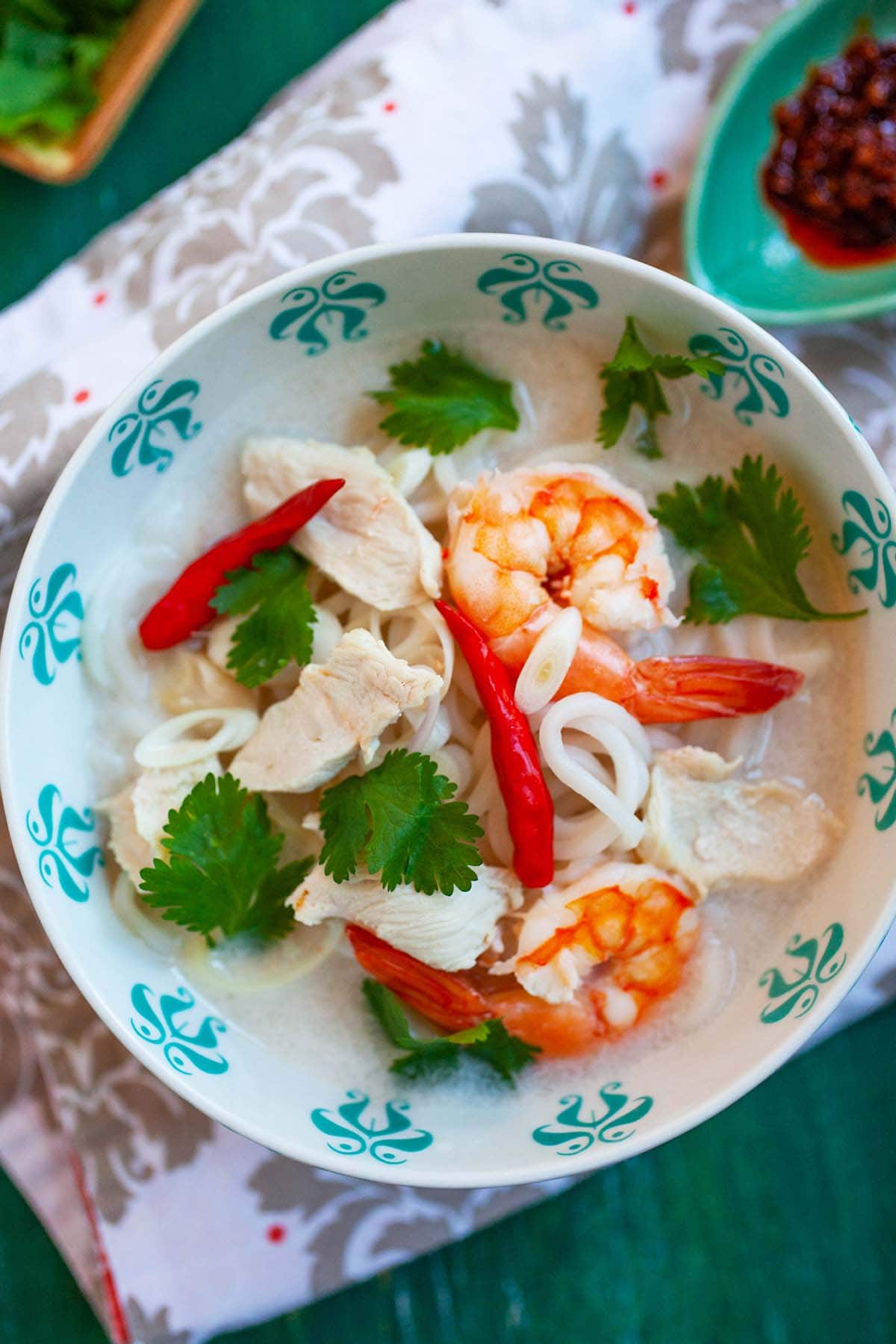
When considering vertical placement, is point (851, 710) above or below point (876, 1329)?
above

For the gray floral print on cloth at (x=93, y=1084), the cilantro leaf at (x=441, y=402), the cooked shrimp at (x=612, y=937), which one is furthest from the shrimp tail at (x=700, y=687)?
the gray floral print on cloth at (x=93, y=1084)

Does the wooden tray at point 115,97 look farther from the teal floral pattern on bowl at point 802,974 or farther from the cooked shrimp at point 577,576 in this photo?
the teal floral pattern on bowl at point 802,974

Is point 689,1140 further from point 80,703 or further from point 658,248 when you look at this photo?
point 658,248

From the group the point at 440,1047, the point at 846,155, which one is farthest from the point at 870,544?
the point at 440,1047

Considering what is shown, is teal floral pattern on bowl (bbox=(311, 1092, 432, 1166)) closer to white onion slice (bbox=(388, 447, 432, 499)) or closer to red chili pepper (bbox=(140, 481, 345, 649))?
red chili pepper (bbox=(140, 481, 345, 649))

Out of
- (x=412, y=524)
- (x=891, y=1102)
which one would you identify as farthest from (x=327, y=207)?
(x=891, y=1102)

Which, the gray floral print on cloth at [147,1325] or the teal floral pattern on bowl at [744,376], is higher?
the teal floral pattern on bowl at [744,376]

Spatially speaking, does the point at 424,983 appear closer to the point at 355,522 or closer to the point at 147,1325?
the point at 355,522
